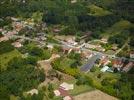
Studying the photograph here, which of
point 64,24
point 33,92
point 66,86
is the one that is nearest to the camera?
point 33,92

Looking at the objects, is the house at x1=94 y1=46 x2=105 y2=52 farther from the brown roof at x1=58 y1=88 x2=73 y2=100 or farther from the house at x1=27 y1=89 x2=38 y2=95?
the house at x1=27 y1=89 x2=38 y2=95

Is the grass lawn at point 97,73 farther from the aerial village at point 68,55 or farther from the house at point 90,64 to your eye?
the house at point 90,64

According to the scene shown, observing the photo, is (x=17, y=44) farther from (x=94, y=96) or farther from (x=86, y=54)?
(x=94, y=96)

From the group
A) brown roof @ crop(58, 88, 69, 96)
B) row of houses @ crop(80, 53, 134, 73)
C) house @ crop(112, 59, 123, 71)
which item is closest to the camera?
brown roof @ crop(58, 88, 69, 96)

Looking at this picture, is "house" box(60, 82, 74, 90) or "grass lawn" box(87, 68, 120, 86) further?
"grass lawn" box(87, 68, 120, 86)

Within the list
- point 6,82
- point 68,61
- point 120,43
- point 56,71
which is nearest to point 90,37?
point 120,43

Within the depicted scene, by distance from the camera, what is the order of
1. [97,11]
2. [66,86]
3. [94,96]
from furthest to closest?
[97,11] < [66,86] < [94,96]

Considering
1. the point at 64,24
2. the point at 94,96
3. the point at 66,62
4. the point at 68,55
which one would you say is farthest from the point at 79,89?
the point at 64,24

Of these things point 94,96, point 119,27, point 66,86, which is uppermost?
point 119,27

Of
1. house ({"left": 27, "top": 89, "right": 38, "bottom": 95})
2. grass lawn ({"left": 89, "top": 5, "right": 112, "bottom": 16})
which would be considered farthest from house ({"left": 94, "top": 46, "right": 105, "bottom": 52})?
Answer: grass lawn ({"left": 89, "top": 5, "right": 112, "bottom": 16})
